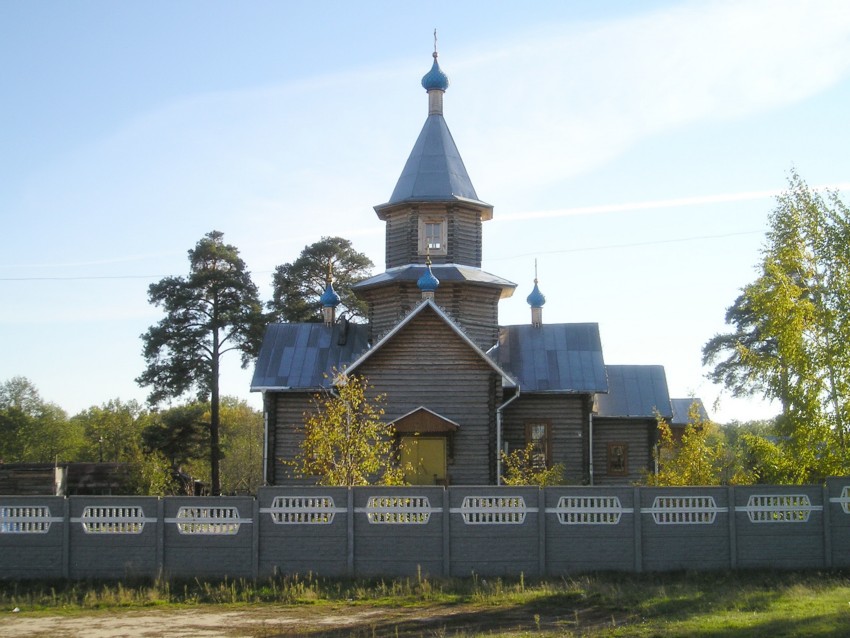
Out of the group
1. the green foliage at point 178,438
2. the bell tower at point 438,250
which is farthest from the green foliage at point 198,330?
the bell tower at point 438,250

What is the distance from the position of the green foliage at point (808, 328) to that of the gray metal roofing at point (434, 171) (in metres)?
11.6

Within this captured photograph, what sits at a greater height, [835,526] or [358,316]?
[358,316]

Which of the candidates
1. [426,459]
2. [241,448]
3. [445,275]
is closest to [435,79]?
[445,275]

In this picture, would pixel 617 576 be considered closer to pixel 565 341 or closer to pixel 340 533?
pixel 340 533

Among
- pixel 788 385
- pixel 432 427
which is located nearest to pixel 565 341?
pixel 432 427

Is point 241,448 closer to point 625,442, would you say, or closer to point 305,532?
point 625,442

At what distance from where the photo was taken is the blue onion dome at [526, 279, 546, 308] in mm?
29219

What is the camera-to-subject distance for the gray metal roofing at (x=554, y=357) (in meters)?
26.4

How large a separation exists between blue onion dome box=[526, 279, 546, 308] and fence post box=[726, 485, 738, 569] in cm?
1438

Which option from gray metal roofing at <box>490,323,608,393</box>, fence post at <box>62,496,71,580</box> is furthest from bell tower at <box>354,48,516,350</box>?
fence post at <box>62,496,71,580</box>

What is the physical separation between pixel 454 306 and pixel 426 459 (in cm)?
468

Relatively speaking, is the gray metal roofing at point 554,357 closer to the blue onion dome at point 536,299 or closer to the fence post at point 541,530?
the blue onion dome at point 536,299

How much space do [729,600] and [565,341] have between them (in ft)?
52.4

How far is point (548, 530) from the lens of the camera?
15.1 m
